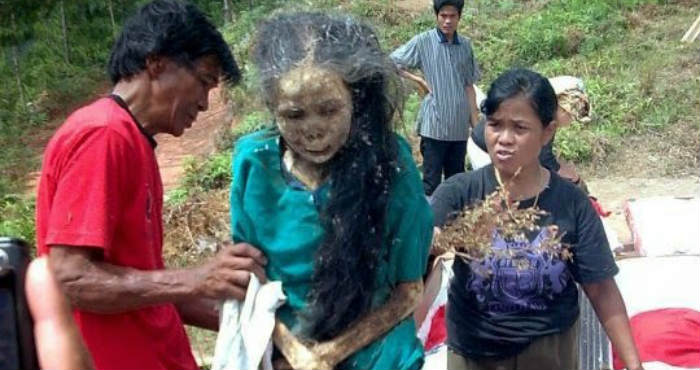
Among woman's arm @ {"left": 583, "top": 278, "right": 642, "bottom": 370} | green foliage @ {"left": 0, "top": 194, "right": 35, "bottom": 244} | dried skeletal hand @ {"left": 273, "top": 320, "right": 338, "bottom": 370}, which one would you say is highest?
dried skeletal hand @ {"left": 273, "top": 320, "right": 338, "bottom": 370}

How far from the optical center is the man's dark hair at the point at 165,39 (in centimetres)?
255

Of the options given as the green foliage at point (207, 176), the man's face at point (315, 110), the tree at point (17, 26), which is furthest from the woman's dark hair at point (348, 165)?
the tree at point (17, 26)

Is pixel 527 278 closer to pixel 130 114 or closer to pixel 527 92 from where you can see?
pixel 527 92

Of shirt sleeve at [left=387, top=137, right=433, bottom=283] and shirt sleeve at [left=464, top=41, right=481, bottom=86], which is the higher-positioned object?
shirt sleeve at [left=387, top=137, right=433, bottom=283]

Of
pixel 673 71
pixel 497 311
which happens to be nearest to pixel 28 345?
pixel 497 311

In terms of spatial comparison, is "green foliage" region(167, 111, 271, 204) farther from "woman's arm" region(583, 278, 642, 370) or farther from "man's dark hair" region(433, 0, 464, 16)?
"woman's arm" region(583, 278, 642, 370)

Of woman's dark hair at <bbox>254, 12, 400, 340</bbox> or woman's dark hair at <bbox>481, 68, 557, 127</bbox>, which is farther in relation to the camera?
woman's dark hair at <bbox>481, 68, 557, 127</bbox>

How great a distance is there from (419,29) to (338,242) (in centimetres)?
1132

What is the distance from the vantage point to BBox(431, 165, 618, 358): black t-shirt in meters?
2.95

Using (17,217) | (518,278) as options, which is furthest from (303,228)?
(17,217)

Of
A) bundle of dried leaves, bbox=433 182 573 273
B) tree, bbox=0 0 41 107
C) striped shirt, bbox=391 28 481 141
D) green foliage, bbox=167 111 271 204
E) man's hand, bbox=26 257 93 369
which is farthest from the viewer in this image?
tree, bbox=0 0 41 107

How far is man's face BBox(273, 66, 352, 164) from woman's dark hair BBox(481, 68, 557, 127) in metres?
0.89

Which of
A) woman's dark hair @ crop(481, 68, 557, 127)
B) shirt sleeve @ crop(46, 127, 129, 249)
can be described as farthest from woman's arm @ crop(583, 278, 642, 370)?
shirt sleeve @ crop(46, 127, 129, 249)

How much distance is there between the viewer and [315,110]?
2287mm
